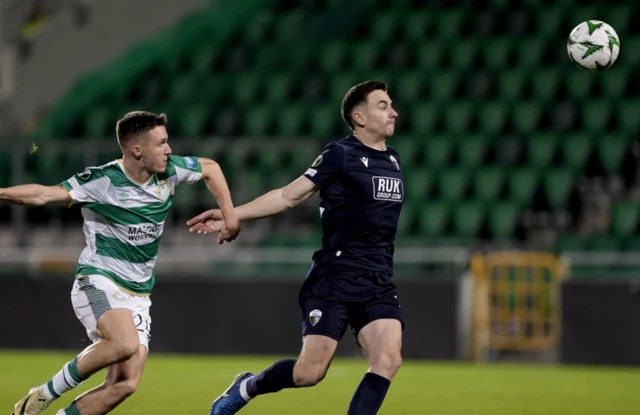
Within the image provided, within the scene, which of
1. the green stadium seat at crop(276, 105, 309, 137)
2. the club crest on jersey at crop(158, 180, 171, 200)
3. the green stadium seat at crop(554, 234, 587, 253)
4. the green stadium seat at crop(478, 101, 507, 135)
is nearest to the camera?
the club crest on jersey at crop(158, 180, 171, 200)

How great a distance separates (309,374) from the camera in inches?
277

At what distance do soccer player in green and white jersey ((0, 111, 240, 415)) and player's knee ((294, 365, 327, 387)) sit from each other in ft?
2.69

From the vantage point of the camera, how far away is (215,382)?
11.8 meters

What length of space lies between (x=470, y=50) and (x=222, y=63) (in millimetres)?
4422

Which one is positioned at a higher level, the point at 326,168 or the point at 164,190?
the point at 326,168

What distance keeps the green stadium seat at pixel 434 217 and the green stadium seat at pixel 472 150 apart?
33.0 inches

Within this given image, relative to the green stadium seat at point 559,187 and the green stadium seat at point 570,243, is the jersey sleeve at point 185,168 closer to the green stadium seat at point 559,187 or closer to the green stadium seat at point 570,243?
the green stadium seat at point 570,243

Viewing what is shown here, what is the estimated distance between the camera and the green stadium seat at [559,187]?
17578 millimetres

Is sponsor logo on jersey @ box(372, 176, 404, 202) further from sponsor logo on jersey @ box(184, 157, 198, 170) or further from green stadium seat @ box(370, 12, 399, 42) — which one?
green stadium seat @ box(370, 12, 399, 42)

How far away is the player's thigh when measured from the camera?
7.00 m

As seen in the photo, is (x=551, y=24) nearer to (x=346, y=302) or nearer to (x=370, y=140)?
(x=370, y=140)

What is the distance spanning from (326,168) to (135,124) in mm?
1098

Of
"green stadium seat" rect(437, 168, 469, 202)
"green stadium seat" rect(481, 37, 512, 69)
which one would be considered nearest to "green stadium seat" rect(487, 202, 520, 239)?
"green stadium seat" rect(437, 168, 469, 202)

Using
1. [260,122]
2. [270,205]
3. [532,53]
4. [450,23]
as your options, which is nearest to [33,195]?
[270,205]
